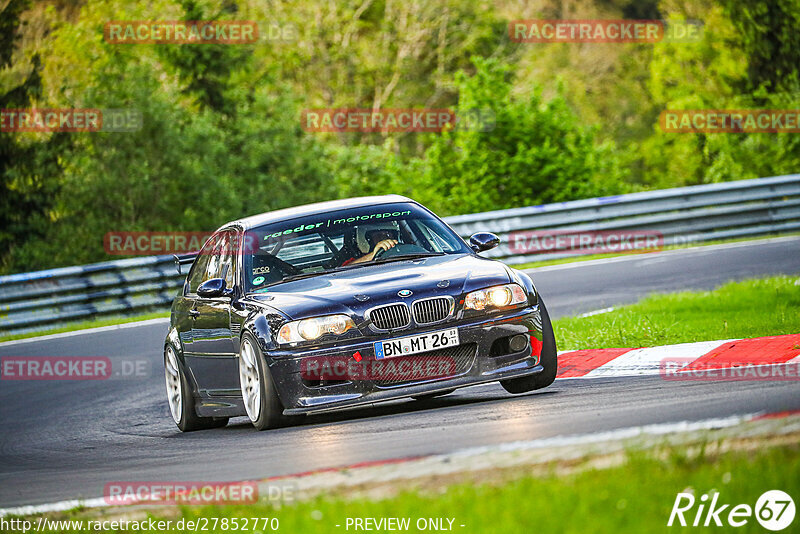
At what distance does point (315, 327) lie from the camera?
319 inches

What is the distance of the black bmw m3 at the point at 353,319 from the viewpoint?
8070mm

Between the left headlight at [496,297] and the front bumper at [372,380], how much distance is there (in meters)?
0.08

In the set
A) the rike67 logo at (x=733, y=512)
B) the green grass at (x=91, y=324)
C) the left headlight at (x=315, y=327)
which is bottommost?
the green grass at (x=91, y=324)

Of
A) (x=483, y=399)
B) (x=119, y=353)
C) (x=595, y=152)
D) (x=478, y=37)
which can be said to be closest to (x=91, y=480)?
(x=483, y=399)

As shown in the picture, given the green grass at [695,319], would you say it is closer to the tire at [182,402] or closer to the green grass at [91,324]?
the tire at [182,402]

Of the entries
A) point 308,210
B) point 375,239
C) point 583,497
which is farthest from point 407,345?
point 583,497

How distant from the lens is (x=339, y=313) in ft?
26.6

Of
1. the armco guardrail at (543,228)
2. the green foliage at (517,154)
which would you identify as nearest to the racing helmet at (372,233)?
the armco guardrail at (543,228)

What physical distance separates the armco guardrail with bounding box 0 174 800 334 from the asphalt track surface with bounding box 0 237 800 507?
561 cm

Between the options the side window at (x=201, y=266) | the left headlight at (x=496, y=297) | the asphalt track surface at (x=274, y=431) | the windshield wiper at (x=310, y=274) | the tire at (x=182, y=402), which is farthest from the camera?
the side window at (x=201, y=266)

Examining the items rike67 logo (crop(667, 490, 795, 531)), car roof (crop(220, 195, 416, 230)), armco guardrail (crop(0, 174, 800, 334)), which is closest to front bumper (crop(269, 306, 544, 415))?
car roof (crop(220, 195, 416, 230))

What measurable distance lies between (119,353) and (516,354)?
795cm

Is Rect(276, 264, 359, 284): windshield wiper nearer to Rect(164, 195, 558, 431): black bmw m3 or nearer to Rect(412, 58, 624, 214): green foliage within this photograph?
Rect(164, 195, 558, 431): black bmw m3

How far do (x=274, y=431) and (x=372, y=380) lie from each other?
78 centimetres
